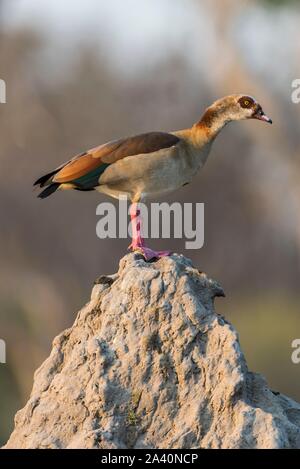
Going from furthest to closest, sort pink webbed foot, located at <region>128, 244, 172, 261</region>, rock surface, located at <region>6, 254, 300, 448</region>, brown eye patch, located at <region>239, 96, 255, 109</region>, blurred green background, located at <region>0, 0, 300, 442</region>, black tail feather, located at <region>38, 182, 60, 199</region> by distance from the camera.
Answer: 1. blurred green background, located at <region>0, 0, 300, 442</region>
2. brown eye patch, located at <region>239, 96, 255, 109</region>
3. black tail feather, located at <region>38, 182, 60, 199</region>
4. pink webbed foot, located at <region>128, 244, 172, 261</region>
5. rock surface, located at <region>6, 254, 300, 448</region>

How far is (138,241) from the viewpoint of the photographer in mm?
5457

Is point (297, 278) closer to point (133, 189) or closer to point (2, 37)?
point (2, 37)

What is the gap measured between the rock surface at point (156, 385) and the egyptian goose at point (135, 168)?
3.38 feet

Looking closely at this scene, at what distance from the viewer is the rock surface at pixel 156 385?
14.2 ft

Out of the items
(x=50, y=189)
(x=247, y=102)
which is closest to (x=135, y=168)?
(x=50, y=189)

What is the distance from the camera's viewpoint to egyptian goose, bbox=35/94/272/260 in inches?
224

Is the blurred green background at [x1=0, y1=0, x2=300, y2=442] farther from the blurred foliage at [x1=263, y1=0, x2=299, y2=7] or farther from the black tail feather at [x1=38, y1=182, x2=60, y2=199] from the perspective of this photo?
the black tail feather at [x1=38, y1=182, x2=60, y2=199]

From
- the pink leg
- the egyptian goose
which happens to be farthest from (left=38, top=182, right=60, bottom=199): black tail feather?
the pink leg

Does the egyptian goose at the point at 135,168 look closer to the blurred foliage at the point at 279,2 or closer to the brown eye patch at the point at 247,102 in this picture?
the brown eye patch at the point at 247,102

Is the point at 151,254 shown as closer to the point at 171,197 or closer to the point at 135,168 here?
the point at 135,168

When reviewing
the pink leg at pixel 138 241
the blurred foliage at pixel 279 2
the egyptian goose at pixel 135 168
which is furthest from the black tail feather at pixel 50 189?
the blurred foliage at pixel 279 2

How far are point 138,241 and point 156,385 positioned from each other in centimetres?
117

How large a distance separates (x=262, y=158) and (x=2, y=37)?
14.7ft

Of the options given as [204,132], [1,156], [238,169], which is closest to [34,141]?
[1,156]
